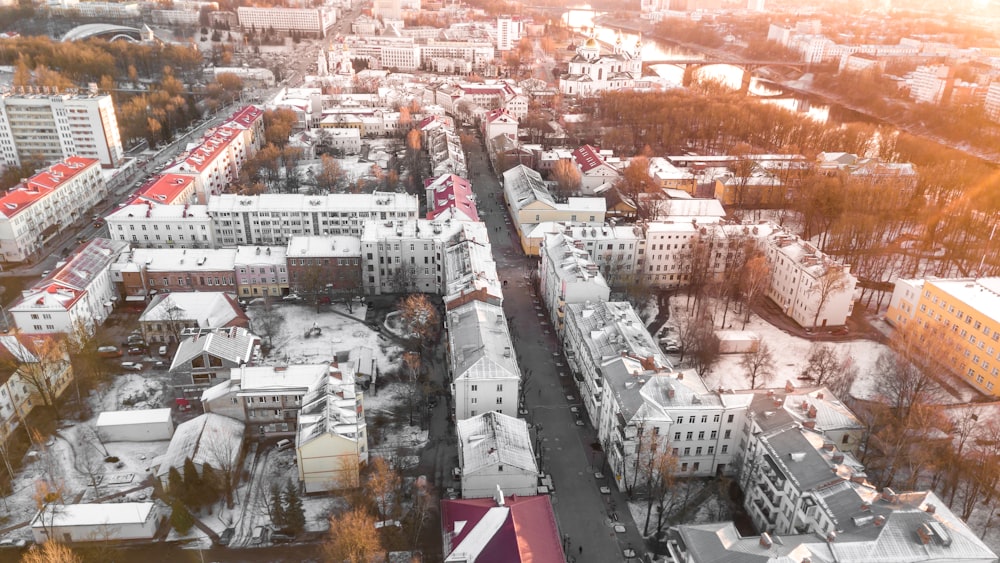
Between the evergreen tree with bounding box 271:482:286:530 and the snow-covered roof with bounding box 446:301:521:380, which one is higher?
the snow-covered roof with bounding box 446:301:521:380

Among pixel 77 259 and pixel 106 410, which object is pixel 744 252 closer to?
pixel 106 410

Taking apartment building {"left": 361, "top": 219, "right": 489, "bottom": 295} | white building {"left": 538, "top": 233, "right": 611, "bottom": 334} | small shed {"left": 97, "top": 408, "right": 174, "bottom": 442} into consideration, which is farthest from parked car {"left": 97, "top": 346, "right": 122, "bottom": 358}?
white building {"left": 538, "top": 233, "right": 611, "bottom": 334}

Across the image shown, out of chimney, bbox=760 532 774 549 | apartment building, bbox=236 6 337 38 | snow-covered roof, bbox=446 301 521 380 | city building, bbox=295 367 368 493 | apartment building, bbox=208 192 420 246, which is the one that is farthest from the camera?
apartment building, bbox=236 6 337 38

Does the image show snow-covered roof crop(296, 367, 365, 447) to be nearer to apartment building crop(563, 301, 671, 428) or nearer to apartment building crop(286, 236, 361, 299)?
apartment building crop(563, 301, 671, 428)

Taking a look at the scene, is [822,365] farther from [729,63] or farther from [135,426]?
[729,63]

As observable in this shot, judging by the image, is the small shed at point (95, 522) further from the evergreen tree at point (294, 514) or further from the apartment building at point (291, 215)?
the apartment building at point (291, 215)

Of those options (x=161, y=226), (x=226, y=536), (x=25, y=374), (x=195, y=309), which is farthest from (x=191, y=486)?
(x=161, y=226)

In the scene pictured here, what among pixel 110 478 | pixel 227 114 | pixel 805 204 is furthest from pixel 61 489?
pixel 227 114
